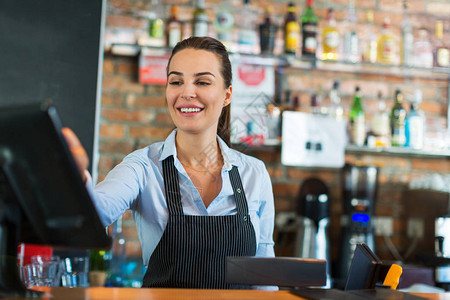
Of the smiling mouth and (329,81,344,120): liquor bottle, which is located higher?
(329,81,344,120): liquor bottle

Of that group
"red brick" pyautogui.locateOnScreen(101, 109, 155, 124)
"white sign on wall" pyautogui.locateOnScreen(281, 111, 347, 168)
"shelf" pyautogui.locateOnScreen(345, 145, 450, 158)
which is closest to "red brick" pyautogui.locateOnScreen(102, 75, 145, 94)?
"red brick" pyautogui.locateOnScreen(101, 109, 155, 124)

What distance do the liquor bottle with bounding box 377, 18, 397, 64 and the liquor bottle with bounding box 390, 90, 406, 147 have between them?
0.18 m

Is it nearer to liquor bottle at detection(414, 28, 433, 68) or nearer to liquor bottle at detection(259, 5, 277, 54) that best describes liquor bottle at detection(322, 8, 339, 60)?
liquor bottle at detection(259, 5, 277, 54)

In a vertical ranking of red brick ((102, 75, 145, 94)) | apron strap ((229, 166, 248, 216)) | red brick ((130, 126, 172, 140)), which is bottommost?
apron strap ((229, 166, 248, 216))

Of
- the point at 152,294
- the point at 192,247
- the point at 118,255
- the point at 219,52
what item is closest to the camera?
the point at 152,294

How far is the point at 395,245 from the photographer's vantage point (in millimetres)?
2980

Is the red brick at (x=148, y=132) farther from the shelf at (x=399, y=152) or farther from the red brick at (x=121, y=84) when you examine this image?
the shelf at (x=399, y=152)

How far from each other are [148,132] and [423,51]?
1.54m

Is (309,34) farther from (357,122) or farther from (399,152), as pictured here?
Answer: (399,152)

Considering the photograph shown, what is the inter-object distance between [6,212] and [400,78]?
2608 millimetres

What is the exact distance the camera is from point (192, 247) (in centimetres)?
148

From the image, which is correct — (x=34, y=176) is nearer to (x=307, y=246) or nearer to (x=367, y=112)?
(x=307, y=246)

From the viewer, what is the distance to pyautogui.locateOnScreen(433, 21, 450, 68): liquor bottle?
9.79ft

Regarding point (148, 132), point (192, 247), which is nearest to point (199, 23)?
point (148, 132)
